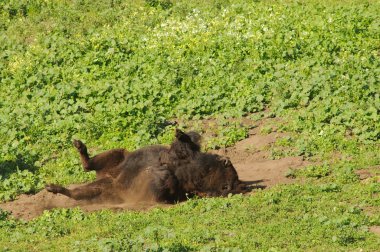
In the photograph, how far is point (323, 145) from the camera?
38.5 feet

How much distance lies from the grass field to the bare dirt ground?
0.20 meters

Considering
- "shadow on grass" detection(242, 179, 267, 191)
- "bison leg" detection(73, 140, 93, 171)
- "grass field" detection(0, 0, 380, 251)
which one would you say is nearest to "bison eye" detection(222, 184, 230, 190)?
"shadow on grass" detection(242, 179, 267, 191)

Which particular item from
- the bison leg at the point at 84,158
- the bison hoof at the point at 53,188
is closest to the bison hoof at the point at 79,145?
the bison leg at the point at 84,158

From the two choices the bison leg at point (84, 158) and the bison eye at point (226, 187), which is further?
the bison leg at point (84, 158)

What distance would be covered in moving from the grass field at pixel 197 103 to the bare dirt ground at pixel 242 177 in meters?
0.20

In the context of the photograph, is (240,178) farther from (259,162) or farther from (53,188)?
(53,188)

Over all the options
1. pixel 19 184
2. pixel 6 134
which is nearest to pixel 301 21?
pixel 6 134

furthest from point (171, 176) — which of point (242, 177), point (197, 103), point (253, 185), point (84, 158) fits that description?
point (197, 103)

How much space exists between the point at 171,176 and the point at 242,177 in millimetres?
1145

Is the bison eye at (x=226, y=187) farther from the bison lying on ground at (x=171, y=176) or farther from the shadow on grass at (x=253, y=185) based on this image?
the shadow on grass at (x=253, y=185)

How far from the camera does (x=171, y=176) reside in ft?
35.0

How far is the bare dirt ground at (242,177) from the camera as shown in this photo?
1059 centimetres

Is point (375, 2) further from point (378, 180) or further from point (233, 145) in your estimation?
point (378, 180)

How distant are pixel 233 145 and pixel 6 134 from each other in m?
3.48
